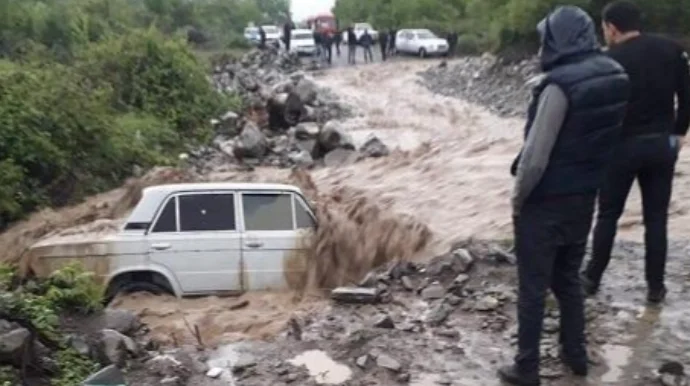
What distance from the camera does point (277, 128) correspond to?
25.7m

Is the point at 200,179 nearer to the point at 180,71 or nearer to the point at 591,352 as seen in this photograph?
the point at 180,71

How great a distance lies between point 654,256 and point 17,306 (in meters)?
4.04

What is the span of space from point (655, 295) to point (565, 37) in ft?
7.89

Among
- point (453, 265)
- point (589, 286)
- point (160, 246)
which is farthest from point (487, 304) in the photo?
point (160, 246)

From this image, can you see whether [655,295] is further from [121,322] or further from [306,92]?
[306,92]

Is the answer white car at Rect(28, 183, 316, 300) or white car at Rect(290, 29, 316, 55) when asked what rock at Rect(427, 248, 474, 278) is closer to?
white car at Rect(28, 183, 316, 300)

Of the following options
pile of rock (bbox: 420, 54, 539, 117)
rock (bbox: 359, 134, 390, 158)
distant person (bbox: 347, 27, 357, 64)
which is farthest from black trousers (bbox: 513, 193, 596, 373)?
distant person (bbox: 347, 27, 357, 64)

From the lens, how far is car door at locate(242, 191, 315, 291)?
32.7 feet

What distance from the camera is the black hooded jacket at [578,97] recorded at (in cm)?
518

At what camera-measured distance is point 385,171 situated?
18172mm

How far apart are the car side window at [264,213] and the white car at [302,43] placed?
40.5 m

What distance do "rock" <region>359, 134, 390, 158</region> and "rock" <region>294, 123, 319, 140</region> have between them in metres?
1.46

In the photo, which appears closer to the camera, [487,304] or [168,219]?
[487,304]

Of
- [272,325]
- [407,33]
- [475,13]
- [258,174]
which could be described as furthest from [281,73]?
[272,325]
